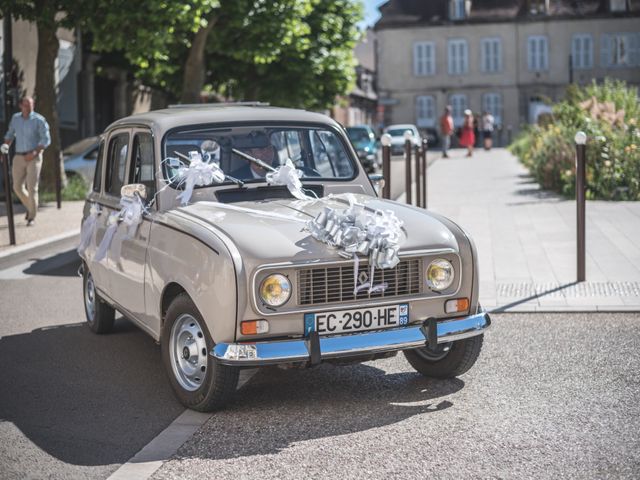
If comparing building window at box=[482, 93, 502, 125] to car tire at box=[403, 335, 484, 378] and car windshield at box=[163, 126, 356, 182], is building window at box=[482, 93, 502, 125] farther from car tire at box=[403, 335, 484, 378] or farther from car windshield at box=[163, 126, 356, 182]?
car tire at box=[403, 335, 484, 378]

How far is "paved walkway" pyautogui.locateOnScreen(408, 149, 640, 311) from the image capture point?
927 cm

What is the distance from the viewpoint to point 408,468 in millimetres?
4777

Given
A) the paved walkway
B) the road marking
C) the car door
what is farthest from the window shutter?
the road marking

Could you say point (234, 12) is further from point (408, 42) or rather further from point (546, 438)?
point (408, 42)

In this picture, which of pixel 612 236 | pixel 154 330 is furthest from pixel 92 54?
pixel 154 330

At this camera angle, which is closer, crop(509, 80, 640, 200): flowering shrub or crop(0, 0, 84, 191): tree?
crop(509, 80, 640, 200): flowering shrub

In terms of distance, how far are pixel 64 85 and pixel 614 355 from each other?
27.1 meters

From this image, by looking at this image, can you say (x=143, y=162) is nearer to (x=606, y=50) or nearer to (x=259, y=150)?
(x=259, y=150)

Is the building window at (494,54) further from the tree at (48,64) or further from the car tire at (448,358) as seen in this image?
the car tire at (448,358)

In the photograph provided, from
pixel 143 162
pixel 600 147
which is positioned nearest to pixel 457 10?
pixel 600 147

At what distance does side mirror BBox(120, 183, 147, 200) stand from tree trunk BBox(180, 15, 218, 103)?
1980cm

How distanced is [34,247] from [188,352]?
8.35 m

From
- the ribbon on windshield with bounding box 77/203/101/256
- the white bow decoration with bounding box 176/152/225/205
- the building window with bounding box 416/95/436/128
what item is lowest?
the ribbon on windshield with bounding box 77/203/101/256

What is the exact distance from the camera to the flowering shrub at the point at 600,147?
17.8 meters
